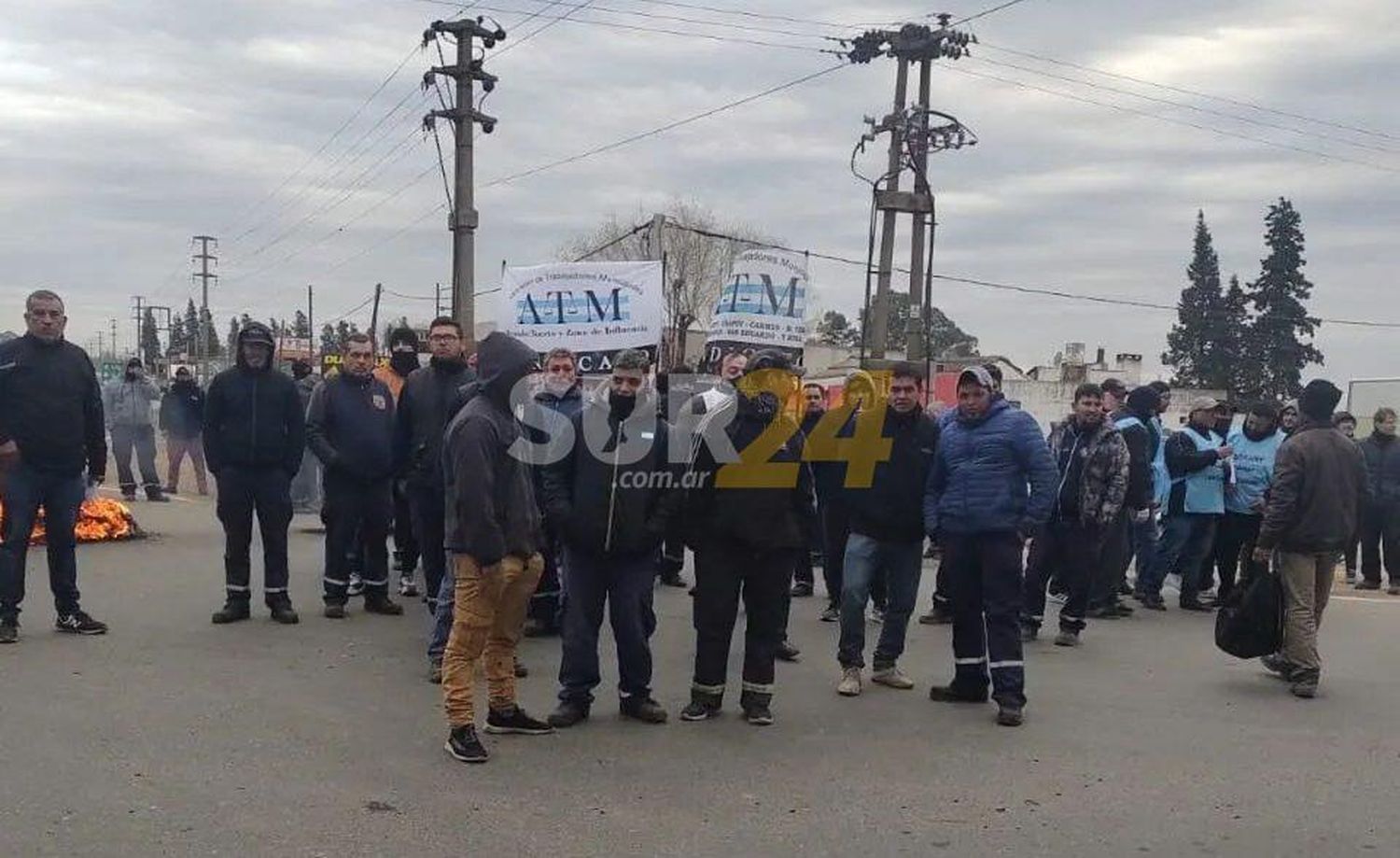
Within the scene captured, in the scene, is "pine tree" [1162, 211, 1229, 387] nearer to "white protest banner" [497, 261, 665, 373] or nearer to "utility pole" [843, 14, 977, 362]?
"utility pole" [843, 14, 977, 362]

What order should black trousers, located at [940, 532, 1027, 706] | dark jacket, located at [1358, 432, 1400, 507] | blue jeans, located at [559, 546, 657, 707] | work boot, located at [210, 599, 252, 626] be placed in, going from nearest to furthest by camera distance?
blue jeans, located at [559, 546, 657, 707] < black trousers, located at [940, 532, 1027, 706] < work boot, located at [210, 599, 252, 626] < dark jacket, located at [1358, 432, 1400, 507]

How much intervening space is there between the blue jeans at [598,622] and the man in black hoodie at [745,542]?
315 mm

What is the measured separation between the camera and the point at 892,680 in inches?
284

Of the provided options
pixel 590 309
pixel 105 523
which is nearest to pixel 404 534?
pixel 590 309

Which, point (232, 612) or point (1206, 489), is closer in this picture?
point (232, 612)

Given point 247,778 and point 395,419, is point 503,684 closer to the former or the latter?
point 247,778

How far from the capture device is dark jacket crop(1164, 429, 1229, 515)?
34.7 feet

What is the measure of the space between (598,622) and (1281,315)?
189 feet

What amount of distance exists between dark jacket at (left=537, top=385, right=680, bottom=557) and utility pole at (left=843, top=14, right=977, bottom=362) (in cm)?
1923

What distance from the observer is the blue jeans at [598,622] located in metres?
6.20

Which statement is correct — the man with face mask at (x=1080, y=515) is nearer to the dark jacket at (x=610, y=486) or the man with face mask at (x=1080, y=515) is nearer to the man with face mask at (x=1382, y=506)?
the dark jacket at (x=610, y=486)

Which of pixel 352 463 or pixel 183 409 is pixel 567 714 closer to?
pixel 352 463

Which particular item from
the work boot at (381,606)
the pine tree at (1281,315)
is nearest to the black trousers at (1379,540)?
the work boot at (381,606)

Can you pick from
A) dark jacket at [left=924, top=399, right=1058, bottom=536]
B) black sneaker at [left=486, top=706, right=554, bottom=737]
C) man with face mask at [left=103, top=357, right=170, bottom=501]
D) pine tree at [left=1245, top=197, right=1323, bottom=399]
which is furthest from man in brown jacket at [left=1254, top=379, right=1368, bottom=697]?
pine tree at [left=1245, top=197, right=1323, bottom=399]
